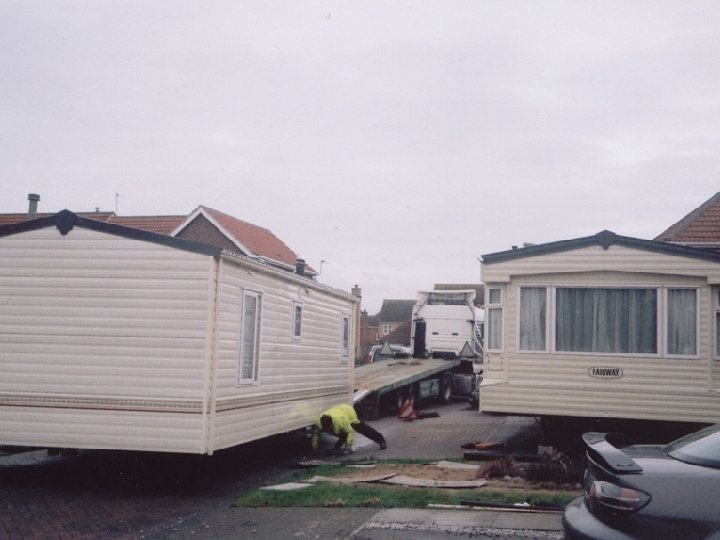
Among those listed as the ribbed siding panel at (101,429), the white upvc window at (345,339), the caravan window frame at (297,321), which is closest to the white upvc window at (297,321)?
the caravan window frame at (297,321)

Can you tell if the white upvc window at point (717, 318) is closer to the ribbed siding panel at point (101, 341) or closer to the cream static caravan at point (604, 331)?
the cream static caravan at point (604, 331)

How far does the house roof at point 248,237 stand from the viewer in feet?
109

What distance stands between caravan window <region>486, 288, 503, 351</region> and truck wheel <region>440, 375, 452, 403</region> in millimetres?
10376

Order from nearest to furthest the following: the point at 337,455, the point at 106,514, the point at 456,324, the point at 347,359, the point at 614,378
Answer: the point at 106,514
the point at 614,378
the point at 337,455
the point at 347,359
the point at 456,324

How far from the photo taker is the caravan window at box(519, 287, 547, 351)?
41.2ft

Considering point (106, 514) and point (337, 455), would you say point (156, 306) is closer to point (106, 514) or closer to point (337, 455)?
point (106, 514)

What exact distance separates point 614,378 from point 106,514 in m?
7.81

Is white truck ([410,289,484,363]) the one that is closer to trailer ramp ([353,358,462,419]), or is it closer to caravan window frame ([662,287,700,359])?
trailer ramp ([353,358,462,419])

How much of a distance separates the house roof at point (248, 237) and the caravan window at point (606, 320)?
2142 centimetres

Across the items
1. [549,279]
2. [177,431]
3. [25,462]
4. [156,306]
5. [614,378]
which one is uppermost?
[549,279]

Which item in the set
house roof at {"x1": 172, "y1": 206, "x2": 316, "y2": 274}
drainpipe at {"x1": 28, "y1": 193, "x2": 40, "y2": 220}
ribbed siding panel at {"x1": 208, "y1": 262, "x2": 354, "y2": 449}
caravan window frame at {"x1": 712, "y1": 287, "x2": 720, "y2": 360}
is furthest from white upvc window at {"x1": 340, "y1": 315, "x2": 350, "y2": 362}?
house roof at {"x1": 172, "y1": 206, "x2": 316, "y2": 274}

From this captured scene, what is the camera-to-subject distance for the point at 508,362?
12.6 meters

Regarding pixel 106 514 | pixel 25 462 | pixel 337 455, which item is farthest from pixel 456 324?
pixel 106 514

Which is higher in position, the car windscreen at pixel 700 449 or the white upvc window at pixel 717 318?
the white upvc window at pixel 717 318
